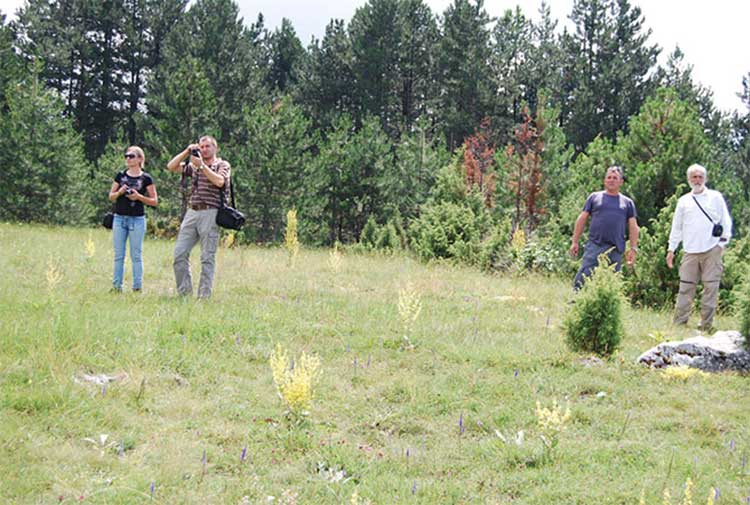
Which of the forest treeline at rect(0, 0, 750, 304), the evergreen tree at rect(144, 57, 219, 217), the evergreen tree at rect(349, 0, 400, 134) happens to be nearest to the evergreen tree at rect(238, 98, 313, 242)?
the forest treeline at rect(0, 0, 750, 304)

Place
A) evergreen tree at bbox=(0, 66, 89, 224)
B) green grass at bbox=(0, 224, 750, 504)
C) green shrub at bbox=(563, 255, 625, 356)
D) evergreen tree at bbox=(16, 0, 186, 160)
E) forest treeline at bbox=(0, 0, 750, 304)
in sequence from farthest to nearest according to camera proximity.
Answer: evergreen tree at bbox=(16, 0, 186, 160), evergreen tree at bbox=(0, 66, 89, 224), forest treeline at bbox=(0, 0, 750, 304), green shrub at bbox=(563, 255, 625, 356), green grass at bbox=(0, 224, 750, 504)

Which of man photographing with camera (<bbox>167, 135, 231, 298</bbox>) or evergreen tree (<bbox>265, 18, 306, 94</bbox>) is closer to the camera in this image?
man photographing with camera (<bbox>167, 135, 231, 298</bbox>)

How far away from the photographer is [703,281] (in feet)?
23.3

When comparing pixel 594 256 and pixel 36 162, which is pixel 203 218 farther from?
pixel 36 162

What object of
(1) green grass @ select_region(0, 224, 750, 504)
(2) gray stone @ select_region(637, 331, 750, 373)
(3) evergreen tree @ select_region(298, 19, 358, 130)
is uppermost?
(3) evergreen tree @ select_region(298, 19, 358, 130)

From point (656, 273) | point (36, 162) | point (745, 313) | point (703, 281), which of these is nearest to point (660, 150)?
point (656, 273)

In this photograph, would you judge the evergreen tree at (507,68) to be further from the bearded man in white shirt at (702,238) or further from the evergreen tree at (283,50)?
the bearded man in white shirt at (702,238)

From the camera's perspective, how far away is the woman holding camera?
6.97m

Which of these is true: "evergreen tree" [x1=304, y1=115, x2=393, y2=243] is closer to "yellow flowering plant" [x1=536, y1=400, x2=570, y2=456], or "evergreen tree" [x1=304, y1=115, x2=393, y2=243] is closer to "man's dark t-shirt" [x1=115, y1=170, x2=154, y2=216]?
"man's dark t-shirt" [x1=115, y1=170, x2=154, y2=216]

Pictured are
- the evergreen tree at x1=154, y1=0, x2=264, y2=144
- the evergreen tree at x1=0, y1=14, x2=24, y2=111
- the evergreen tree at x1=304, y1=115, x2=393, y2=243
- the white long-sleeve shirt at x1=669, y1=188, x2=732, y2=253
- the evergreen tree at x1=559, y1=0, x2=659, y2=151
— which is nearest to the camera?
the white long-sleeve shirt at x1=669, y1=188, x2=732, y2=253

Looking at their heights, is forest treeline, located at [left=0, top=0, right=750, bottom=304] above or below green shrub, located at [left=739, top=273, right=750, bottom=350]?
above

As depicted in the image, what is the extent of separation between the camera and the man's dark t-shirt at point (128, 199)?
698 cm

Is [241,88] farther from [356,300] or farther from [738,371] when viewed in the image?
[738,371]

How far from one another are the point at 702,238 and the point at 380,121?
24.4 meters
